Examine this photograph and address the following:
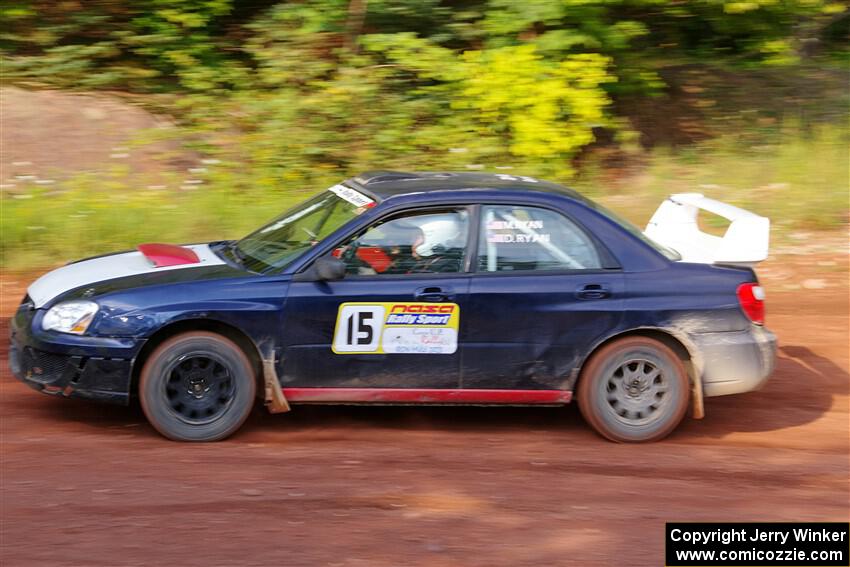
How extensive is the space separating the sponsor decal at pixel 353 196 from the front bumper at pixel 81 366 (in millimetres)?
1623

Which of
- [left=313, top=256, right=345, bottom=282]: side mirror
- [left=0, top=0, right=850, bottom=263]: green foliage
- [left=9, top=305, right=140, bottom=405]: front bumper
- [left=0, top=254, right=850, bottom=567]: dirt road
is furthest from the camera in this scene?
[left=0, top=0, right=850, bottom=263]: green foliage

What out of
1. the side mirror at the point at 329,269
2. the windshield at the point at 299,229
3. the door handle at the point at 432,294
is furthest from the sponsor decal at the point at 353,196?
the door handle at the point at 432,294

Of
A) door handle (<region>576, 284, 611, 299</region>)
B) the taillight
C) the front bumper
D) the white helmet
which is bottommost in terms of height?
the front bumper

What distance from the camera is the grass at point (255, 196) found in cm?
1034

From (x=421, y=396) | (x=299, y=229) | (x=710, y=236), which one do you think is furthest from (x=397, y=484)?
(x=710, y=236)

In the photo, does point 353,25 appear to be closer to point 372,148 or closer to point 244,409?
point 372,148

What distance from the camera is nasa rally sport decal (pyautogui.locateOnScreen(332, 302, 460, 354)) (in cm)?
617

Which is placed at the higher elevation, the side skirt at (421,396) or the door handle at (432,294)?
the door handle at (432,294)

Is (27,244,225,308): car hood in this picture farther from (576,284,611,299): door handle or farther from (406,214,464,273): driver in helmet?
(576,284,611,299): door handle

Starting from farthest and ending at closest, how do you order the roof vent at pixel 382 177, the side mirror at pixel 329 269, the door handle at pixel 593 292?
1. the roof vent at pixel 382 177
2. the door handle at pixel 593 292
3. the side mirror at pixel 329 269

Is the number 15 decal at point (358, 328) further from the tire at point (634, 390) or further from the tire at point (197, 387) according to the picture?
the tire at point (634, 390)

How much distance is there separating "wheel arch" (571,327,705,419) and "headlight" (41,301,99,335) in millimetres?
2945

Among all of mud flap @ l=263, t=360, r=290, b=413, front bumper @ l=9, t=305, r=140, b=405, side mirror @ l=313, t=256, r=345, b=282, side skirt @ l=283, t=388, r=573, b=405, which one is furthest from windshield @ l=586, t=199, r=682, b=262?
front bumper @ l=9, t=305, r=140, b=405

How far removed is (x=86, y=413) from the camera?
659 cm
